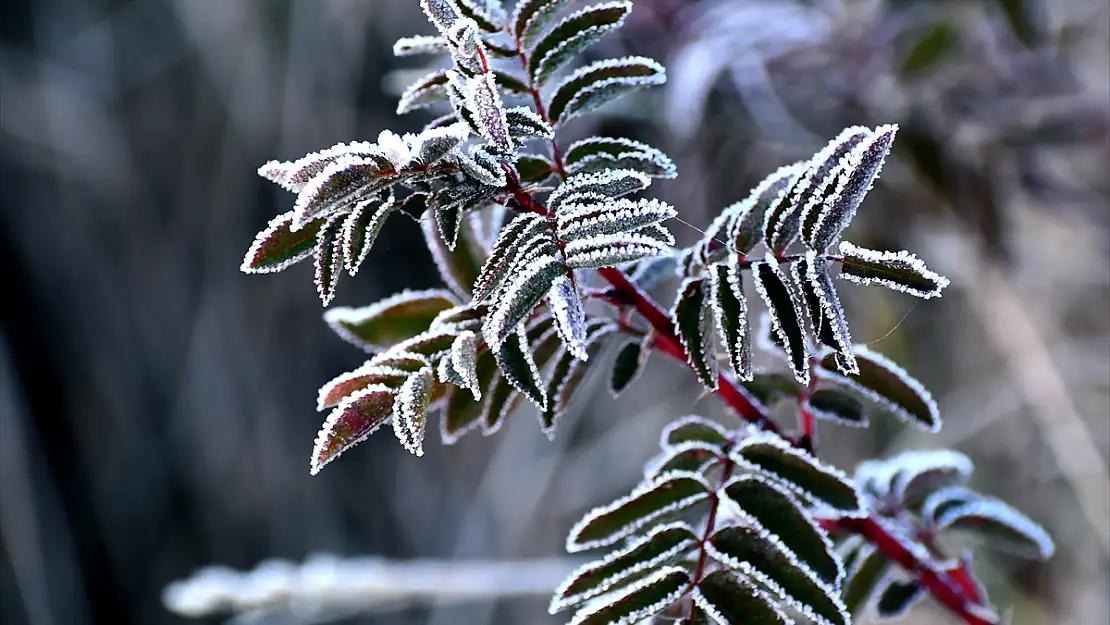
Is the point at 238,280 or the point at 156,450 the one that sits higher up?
the point at 238,280

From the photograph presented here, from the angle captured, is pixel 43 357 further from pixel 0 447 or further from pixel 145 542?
pixel 145 542

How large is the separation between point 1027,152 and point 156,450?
179cm

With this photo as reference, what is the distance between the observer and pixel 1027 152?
139 centimetres

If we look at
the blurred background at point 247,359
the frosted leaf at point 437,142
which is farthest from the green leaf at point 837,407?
the blurred background at point 247,359

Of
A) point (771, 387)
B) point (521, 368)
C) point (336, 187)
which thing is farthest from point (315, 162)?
point (771, 387)

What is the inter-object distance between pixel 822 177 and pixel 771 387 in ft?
0.72

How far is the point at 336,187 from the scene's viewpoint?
41 centimetres

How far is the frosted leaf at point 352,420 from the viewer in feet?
1.48

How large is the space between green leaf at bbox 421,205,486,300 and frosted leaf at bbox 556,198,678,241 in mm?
132

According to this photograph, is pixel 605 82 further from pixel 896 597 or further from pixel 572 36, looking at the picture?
pixel 896 597

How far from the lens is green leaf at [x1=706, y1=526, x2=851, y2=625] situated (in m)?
0.48

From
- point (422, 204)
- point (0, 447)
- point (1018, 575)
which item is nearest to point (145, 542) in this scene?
point (0, 447)

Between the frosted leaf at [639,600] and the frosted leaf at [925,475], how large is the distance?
26 centimetres

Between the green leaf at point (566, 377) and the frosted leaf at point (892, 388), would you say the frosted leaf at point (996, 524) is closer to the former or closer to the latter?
the frosted leaf at point (892, 388)
